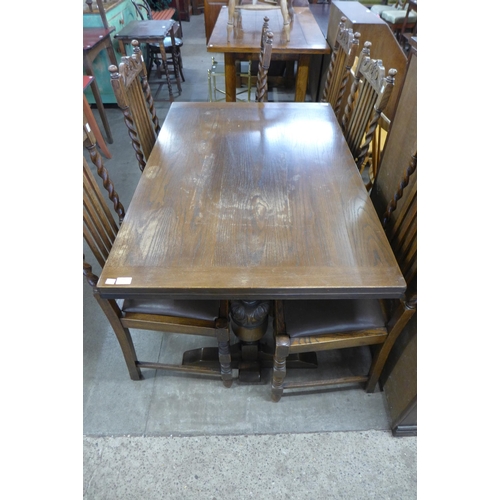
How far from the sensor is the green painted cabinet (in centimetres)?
298

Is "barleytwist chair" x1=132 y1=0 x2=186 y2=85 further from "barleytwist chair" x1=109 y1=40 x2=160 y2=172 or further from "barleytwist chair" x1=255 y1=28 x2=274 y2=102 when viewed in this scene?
"barleytwist chair" x1=109 y1=40 x2=160 y2=172

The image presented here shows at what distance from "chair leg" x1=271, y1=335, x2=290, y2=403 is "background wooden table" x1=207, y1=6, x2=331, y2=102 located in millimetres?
2160

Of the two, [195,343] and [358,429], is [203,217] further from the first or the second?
[358,429]

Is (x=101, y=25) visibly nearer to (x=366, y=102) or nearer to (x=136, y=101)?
(x=136, y=101)

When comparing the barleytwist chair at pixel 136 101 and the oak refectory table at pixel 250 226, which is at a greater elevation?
the barleytwist chair at pixel 136 101

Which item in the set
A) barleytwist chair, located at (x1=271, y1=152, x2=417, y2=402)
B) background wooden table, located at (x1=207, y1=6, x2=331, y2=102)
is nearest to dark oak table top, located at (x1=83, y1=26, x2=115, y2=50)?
background wooden table, located at (x1=207, y1=6, x2=331, y2=102)

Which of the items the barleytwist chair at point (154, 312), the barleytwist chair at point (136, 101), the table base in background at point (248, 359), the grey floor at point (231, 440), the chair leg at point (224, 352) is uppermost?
the barleytwist chair at point (136, 101)

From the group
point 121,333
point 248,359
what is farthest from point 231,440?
point 121,333

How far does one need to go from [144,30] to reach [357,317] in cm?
334

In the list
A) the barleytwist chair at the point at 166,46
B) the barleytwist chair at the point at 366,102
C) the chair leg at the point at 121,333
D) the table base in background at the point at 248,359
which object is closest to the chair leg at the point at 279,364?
the table base in background at the point at 248,359

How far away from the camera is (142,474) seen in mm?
1230

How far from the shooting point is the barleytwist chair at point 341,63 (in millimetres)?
1637

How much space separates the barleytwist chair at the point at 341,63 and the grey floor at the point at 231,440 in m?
1.34

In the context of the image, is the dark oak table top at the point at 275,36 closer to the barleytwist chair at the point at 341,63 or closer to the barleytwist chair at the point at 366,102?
the barleytwist chair at the point at 341,63
